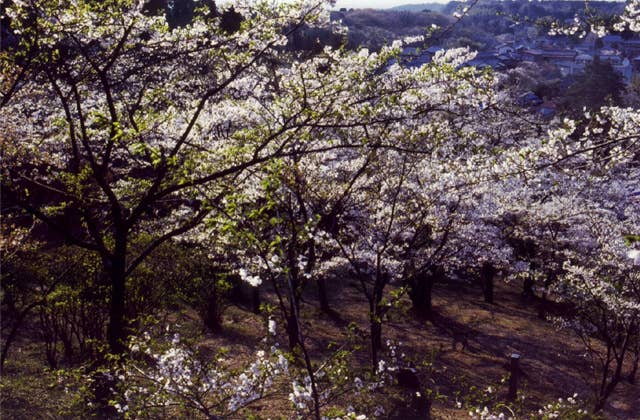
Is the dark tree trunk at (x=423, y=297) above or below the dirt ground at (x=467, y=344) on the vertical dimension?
above

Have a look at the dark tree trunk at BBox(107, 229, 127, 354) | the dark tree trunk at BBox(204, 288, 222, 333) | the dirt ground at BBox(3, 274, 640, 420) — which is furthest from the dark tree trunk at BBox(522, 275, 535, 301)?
the dark tree trunk at BBox(107, 229, 127, 354)

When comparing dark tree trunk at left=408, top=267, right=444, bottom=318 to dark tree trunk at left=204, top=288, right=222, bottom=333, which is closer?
dark tree trunk at left=204, top=288, right=222, bottom=333

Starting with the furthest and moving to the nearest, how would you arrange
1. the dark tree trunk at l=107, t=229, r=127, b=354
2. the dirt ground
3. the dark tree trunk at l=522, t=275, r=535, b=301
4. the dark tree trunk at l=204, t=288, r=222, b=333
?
the dark tree trunk at l=522, t=275, r=535, b=301, the dark tree trunk at l=204, t=288, r=222, b=333, the dirt ground, the dark tree trunk at l=107, t=229, r=127, b=354

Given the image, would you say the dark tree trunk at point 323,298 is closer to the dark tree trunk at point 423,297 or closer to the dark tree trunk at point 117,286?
the dark tree trunk at point 423,297

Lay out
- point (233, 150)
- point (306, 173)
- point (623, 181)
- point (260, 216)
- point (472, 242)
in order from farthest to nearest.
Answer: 1. point (623, 181)
2. point (472, 242)
3. point (306, 173)
4. point (233, 150)
5. point (260, 216)

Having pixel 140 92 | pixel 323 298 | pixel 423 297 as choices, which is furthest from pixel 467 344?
pixel 140 92

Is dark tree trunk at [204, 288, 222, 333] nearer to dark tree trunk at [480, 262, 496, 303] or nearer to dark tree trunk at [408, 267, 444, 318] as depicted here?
dark tree trunk at [408, 267, 444, 318]

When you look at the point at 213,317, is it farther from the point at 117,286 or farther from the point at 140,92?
the point at 140,92

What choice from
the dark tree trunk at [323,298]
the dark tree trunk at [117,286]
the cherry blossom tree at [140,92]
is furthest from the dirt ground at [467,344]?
A: the cherry blossom tree at [140,92]

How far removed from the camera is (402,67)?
840 centimetres

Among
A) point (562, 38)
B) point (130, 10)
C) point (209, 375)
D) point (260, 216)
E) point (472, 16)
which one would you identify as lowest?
point (209, 375)

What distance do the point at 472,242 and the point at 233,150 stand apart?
1054cm

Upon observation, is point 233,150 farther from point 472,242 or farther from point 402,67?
point 472,242

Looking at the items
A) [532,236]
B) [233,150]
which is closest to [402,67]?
[233,150]
